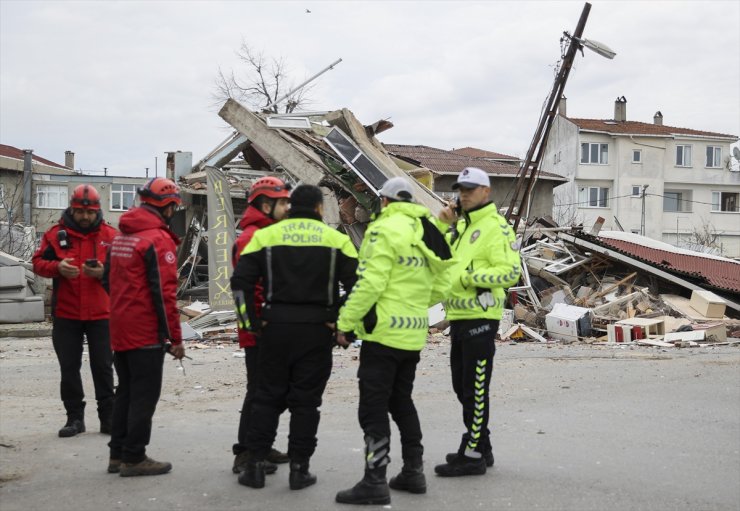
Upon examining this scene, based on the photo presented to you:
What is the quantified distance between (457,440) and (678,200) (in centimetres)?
5908

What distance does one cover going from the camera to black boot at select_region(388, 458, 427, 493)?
5.14m

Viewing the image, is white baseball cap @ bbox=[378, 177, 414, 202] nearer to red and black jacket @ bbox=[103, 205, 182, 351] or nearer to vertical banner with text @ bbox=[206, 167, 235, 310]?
red and black jacket @ bbox=[103, 205, 182, 351]

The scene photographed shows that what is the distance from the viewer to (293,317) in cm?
507

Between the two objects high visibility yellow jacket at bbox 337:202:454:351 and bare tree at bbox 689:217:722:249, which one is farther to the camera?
bare tree at bbox 689:217:722:249

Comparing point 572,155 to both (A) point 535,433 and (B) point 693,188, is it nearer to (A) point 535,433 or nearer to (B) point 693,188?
(B) point 693,188

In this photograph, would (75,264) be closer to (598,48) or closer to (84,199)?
(84,199)

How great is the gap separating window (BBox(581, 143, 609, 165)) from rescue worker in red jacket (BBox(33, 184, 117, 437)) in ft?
177

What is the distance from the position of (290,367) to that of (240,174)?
1487 cm

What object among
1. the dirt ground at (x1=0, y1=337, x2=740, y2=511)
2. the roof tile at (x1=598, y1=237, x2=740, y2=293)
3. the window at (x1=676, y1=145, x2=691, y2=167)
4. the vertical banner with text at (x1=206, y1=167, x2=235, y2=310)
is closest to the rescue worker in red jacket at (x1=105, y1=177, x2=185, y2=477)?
the dirt ground at (x1=0, y1=337, x2=740, y2=511)

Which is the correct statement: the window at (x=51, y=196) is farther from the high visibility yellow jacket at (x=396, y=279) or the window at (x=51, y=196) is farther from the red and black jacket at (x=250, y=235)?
the high visibility yellow jacket at (x=396, y=279)

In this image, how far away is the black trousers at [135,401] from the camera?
546 cm

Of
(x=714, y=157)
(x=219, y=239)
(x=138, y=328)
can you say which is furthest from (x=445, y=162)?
(x=138, y=328)

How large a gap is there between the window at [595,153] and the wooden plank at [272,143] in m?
42.7

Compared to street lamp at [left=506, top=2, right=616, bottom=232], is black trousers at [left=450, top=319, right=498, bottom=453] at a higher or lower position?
lower
